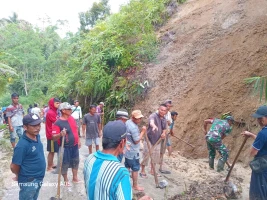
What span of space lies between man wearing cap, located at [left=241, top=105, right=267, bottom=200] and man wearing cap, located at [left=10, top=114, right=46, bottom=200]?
3226 mm

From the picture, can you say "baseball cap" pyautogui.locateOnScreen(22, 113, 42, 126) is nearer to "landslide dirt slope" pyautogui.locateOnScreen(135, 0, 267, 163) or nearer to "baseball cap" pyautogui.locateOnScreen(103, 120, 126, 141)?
"baseball cap" pyautogui.locateOnScreen(103, 120, 126, 141)

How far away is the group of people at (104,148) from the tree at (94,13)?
18769mm

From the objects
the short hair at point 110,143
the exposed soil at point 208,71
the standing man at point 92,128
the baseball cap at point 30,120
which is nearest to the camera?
the short hair at point 110,143

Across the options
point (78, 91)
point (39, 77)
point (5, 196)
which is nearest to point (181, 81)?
point (78, 91)

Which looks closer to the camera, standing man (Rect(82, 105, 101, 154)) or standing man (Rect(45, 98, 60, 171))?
standing man (Rect(45, 98, 60, 171))

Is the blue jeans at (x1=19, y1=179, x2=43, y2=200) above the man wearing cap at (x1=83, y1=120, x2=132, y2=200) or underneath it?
underneath

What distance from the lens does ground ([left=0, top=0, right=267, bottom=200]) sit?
6113 millimetres

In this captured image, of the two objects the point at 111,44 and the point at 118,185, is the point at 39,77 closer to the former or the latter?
the point at 111,44

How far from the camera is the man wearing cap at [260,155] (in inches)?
170

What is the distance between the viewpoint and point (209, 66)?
9992mm

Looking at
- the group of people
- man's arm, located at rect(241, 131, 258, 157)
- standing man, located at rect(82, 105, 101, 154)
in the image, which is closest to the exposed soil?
the group of people

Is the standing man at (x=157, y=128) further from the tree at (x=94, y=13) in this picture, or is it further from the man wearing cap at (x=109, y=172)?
the tree at (x=94, y=13)

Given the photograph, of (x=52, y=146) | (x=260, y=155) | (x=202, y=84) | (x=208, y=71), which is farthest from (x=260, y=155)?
(x=208, y=71)

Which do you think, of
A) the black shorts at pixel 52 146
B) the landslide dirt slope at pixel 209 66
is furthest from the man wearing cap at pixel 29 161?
the landslide dirt slope at pixel 209 66
